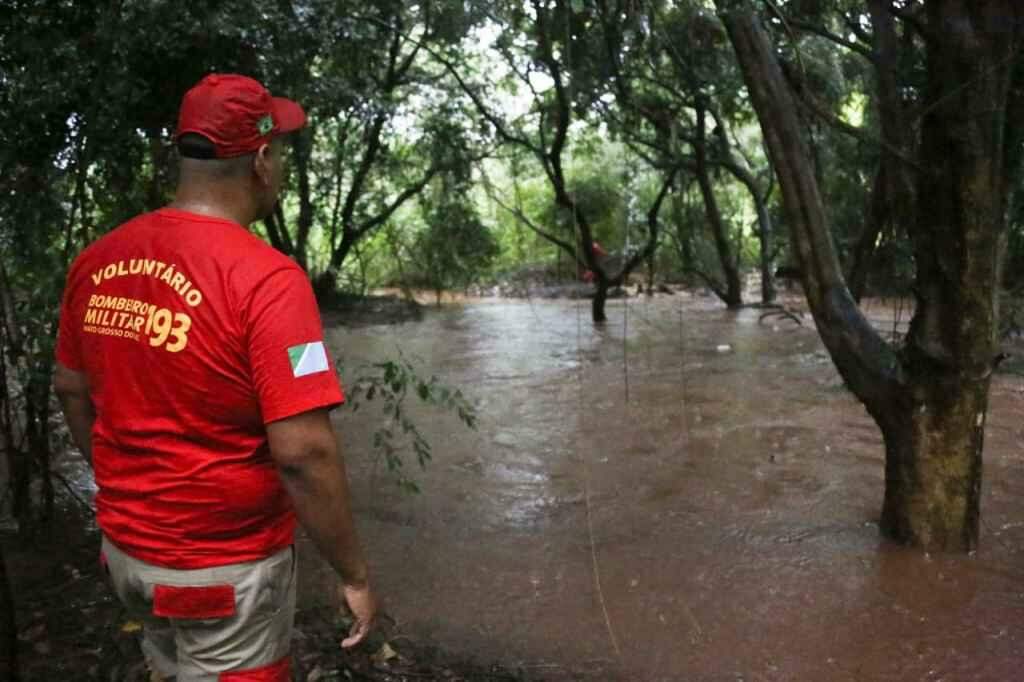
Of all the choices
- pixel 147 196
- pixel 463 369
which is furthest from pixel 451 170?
pixel 147 196

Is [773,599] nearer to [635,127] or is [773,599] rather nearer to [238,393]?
[238,393]

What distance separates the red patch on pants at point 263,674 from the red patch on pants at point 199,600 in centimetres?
15

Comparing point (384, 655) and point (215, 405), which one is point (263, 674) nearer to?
point (215, 405)

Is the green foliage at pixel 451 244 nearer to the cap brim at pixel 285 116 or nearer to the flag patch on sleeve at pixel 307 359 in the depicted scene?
the cap brim at pixel 285 116

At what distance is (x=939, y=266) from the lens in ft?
12.6

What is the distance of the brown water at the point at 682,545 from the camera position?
143 inches

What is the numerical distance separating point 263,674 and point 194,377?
67cm

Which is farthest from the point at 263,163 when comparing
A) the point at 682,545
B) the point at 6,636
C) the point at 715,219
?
the point at 715,219

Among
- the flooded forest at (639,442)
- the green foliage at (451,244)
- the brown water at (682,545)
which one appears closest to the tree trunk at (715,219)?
the green foliage at (451,244)

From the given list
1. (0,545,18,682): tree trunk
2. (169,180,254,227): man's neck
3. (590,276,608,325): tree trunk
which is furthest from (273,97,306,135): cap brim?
(590,276,608,325): tree trunk

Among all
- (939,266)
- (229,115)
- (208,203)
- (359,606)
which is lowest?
(359,606)

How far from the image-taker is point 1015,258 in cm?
837

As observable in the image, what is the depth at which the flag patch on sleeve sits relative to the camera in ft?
5.84

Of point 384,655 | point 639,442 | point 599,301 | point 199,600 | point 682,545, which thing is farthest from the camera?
point 599,301
